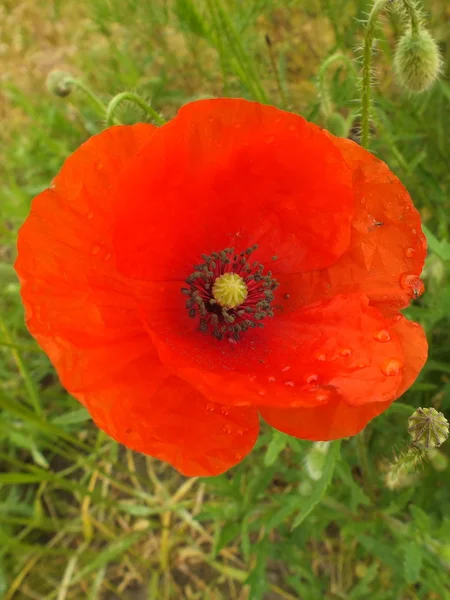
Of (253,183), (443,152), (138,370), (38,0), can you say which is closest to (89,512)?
(138,370)

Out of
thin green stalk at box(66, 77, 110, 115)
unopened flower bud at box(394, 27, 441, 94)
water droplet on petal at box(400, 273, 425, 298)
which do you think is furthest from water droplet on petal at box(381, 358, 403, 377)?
thin green stalk at box(66, 77, 110, 115)

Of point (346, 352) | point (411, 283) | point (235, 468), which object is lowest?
point (235, 468)

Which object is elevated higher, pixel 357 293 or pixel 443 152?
pixel 357 293

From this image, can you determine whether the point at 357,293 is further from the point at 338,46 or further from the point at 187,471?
the point at 338,46

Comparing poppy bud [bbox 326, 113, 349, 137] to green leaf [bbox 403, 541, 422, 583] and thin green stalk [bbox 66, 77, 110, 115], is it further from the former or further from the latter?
green leaf [bbox 403, 541, 422, 583]

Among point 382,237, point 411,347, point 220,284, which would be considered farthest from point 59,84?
point 411,347

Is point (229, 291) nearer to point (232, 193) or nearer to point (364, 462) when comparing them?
point (232, 193)
